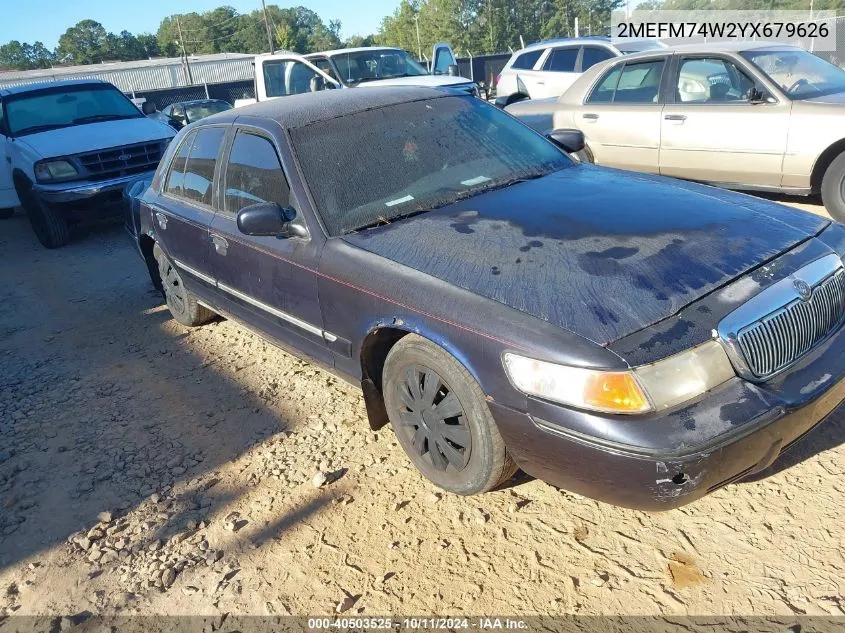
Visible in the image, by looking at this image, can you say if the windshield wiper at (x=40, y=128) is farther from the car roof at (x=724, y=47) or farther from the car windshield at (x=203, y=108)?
the car roof at (x=724, y=47)

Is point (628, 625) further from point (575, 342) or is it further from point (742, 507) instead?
point (575, 342)

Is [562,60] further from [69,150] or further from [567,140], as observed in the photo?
[567,140]

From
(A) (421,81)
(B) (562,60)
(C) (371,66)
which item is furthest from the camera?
(C) (371,66)

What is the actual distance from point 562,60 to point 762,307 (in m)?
10.2

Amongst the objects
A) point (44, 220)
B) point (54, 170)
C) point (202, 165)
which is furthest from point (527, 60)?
point (202, 165)

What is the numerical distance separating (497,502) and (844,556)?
125 centimetres

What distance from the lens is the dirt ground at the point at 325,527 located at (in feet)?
7.81

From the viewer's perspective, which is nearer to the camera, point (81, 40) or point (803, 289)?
point (803, 289)

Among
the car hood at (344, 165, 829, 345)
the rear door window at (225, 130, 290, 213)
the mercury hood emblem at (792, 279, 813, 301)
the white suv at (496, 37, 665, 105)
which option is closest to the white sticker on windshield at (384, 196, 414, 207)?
the car hood at (344, 165, 829, 345)

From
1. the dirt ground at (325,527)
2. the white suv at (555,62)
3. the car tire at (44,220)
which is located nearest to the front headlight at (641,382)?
the dirt ground at (325,527)

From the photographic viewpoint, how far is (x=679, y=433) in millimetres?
2150

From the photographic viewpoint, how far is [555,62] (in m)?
11.6

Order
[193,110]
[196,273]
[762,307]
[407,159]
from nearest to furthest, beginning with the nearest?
[762,307] → [407,159] → [196,273] → [193,110]

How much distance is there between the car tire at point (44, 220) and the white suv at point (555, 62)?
667 cm
